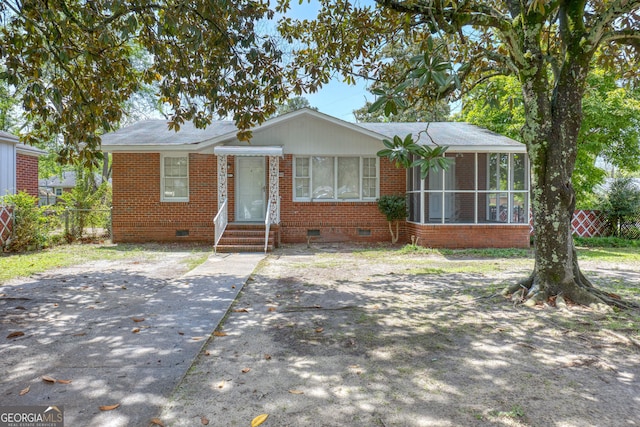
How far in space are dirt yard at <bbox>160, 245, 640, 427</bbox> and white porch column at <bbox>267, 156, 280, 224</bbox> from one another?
5.91 meters

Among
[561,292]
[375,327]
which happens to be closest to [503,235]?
[561,292]

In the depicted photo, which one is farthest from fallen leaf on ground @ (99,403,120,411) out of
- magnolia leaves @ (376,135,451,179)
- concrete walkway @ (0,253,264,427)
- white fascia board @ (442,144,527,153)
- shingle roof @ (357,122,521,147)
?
white fascia board @ (442,144,527,153)

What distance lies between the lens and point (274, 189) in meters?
12.3

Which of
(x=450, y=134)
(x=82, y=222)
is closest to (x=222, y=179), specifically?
(x=82, y=222)

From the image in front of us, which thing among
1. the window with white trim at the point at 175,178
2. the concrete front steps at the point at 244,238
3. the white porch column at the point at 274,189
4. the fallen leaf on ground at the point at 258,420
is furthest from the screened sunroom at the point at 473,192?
the fallen leaf on ground at the point at 258,420

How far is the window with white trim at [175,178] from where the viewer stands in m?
12.7

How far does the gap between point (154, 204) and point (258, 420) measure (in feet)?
37.1

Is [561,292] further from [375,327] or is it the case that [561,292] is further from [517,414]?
[517,414]

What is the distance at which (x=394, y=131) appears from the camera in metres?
14.4

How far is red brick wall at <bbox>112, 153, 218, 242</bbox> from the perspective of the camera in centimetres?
1259

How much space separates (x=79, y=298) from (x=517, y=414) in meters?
5.73

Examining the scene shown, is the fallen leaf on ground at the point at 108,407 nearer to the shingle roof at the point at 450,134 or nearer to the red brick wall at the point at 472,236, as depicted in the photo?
the shingle roof at the point at 450,134

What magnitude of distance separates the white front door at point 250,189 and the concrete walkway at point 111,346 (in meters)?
6.31

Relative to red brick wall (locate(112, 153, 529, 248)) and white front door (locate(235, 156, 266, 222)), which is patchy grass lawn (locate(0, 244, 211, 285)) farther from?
white front door (locate(235, 156, 266, 222))
